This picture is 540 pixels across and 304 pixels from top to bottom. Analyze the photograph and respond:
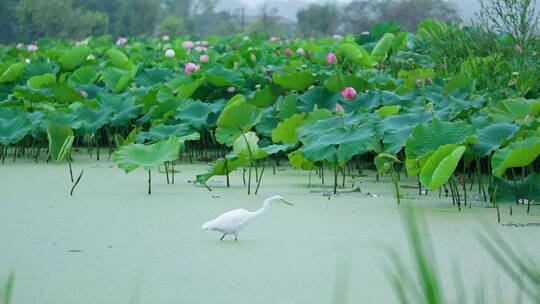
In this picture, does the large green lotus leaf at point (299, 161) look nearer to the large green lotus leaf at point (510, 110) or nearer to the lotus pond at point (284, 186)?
the lotus pond at point (284, 186)

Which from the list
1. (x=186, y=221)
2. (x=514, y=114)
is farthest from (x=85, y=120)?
(x=514, y=114)

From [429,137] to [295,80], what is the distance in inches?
55.6

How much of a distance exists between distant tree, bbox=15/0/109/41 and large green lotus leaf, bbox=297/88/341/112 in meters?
8.60

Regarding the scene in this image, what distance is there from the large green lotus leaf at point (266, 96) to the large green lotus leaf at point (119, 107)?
70cm

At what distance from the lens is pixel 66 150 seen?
3912 mm

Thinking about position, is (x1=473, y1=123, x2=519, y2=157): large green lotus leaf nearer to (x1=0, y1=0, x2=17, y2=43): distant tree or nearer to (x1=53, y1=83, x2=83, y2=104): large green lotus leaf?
(x1=53, y1=83, x2=83, y2=104): large green lotus leaf

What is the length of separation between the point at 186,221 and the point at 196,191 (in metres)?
0.69

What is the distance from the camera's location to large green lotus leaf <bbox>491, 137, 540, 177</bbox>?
276 centimetres

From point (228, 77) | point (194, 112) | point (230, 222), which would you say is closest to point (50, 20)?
point (228, 77)

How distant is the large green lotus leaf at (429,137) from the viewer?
3.08 metres

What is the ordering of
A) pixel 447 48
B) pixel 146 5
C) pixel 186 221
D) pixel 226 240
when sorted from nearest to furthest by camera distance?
pixel 226 240, pixel 186 221, pixel 447 48, pixel 146 5

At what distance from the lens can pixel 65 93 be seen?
5188 mm

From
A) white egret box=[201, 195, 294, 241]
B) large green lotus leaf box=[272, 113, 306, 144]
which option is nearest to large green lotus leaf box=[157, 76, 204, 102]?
large green lotus leaf box=[272, 113, 306, 144]

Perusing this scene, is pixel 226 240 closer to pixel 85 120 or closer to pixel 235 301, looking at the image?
pixel 235 301
